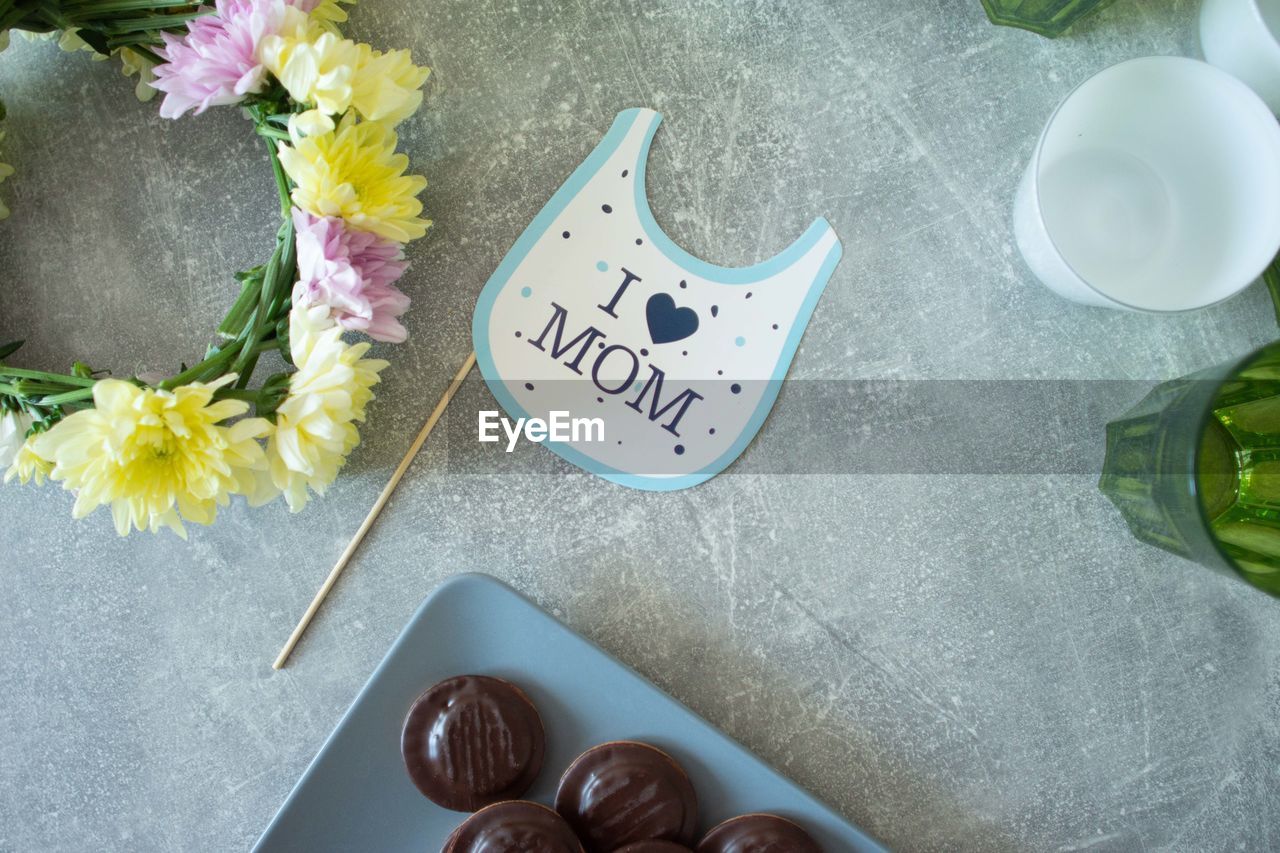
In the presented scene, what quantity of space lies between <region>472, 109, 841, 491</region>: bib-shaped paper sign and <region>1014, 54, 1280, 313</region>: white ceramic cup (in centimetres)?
18

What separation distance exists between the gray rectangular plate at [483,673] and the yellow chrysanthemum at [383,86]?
342 mm

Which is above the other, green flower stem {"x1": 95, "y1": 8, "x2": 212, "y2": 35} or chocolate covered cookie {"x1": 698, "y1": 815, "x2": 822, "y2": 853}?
green flower stem {"x1": 95, "y1": 8, "x2": 212, "y2": 35}

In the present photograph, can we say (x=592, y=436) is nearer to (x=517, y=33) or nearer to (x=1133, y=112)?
(x=517, y=33)

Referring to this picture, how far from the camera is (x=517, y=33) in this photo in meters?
0.74

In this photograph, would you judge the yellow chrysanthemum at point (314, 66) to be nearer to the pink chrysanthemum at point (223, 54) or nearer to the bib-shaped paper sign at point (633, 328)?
the pink chrysanthemum at point (223, 54)

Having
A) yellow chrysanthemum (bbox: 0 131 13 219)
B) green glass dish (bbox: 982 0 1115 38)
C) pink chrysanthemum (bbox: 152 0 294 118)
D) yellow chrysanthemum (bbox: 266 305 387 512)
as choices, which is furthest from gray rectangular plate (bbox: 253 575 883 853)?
green glass dish (bbox: 982 0 1115 38)

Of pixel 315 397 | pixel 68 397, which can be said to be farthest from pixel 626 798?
pixel 68 397

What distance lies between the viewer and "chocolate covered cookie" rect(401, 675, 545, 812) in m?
0.65

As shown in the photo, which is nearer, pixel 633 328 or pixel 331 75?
pixel 331 75

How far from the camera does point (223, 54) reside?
0.58 meters

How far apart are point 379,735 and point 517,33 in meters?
0.58

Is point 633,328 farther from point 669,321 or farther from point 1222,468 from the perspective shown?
point 1222,468

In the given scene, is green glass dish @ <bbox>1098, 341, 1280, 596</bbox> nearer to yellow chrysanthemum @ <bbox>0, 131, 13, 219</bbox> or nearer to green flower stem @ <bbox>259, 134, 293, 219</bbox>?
green flower stem @ <bbox>259, 134, 293, 219</bbox>

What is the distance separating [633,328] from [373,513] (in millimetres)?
264
